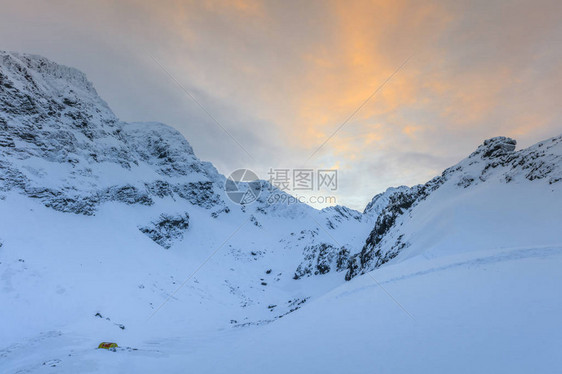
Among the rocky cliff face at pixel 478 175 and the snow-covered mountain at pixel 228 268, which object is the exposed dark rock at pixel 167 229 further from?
the rocky cliff face at pixel 478 175

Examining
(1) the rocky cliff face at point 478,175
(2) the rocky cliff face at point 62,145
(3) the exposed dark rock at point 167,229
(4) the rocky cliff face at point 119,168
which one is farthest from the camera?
(3) the exposed dark rock at point 167,229

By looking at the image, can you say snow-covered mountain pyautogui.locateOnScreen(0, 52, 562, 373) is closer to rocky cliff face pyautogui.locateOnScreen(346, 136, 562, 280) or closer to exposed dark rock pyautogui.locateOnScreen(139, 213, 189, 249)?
rocky cliff face pyautogui.locateOnScreen(346, 136, 562, 280)

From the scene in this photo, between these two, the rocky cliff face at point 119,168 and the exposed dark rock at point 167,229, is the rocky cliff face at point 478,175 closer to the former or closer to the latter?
the rocky cliff face at point 119,168

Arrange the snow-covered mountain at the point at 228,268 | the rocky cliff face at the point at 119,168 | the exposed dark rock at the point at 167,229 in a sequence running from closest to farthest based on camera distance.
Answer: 1. the snow-covered mountain at the point at 228,268
2. the rocky cliff face at the point at 119,168
3. the exposed dark rock at the point at 167,229

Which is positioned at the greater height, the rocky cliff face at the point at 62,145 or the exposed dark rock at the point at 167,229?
the rocky cliff face at the point at 62,145

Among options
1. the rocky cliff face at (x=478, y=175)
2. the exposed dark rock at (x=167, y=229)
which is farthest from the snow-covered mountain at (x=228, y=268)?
the exposed dark rock at (x=167, y=229)

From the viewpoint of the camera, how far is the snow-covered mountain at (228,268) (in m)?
5.77

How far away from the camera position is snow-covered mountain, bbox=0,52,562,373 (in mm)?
5766

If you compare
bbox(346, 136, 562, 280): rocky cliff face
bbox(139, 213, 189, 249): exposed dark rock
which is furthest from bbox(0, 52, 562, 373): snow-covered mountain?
bbox(139, 213, 189, 249): exposed dark rock

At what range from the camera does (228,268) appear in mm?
46344

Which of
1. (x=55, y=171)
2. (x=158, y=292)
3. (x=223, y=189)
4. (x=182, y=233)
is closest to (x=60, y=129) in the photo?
(x=55, y=171)

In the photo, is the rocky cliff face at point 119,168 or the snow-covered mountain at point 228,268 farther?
the rocky cliff face at point 119,168

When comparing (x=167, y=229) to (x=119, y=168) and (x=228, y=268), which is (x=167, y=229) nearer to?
(x=228, y=268)

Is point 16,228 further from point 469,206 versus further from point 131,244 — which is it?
point 469,206
